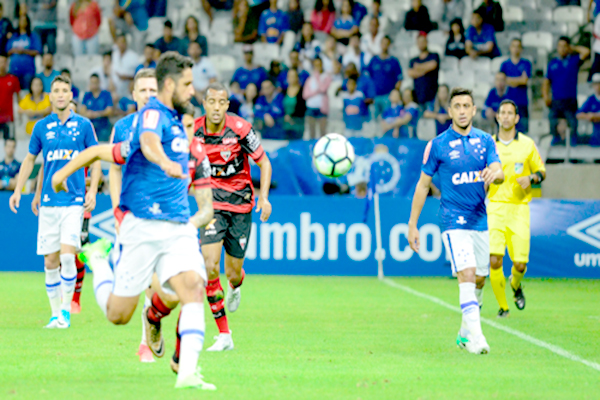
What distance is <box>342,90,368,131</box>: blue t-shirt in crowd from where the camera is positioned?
57.8ft

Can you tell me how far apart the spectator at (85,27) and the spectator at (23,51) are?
0.96 metres

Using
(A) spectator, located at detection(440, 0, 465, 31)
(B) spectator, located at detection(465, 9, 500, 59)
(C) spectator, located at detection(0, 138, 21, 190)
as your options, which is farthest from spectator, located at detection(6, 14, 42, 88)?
(B) spectator, located at detection(465, 9, 500, 59)

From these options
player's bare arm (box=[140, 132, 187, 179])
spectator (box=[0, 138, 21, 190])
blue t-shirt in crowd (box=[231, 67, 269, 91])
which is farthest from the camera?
blue t-shirt in crowd (box=[231, 67, 269, 91])

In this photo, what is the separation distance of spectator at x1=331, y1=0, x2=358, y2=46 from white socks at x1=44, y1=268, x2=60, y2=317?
1258 cm

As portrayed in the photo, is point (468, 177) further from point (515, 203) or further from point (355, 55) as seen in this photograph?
point (355, 55)

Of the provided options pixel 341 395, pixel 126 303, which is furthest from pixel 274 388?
pixel 126 303

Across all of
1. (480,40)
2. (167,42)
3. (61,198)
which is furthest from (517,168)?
(167,42)

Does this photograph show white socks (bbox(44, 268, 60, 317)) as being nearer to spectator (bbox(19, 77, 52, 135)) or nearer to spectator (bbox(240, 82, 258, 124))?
spectator (bbox(240, 82, 258, 124))

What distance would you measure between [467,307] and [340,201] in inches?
333

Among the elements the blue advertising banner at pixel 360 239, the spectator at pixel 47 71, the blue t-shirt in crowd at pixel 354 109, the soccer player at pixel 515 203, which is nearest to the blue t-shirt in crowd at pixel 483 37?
the blue t-shirt in crowd at pixel 354 109

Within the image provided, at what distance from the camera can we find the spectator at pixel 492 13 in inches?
799

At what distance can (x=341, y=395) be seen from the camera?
17.0 ft

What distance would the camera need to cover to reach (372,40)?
1994cm

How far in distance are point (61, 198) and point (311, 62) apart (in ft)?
37.7
